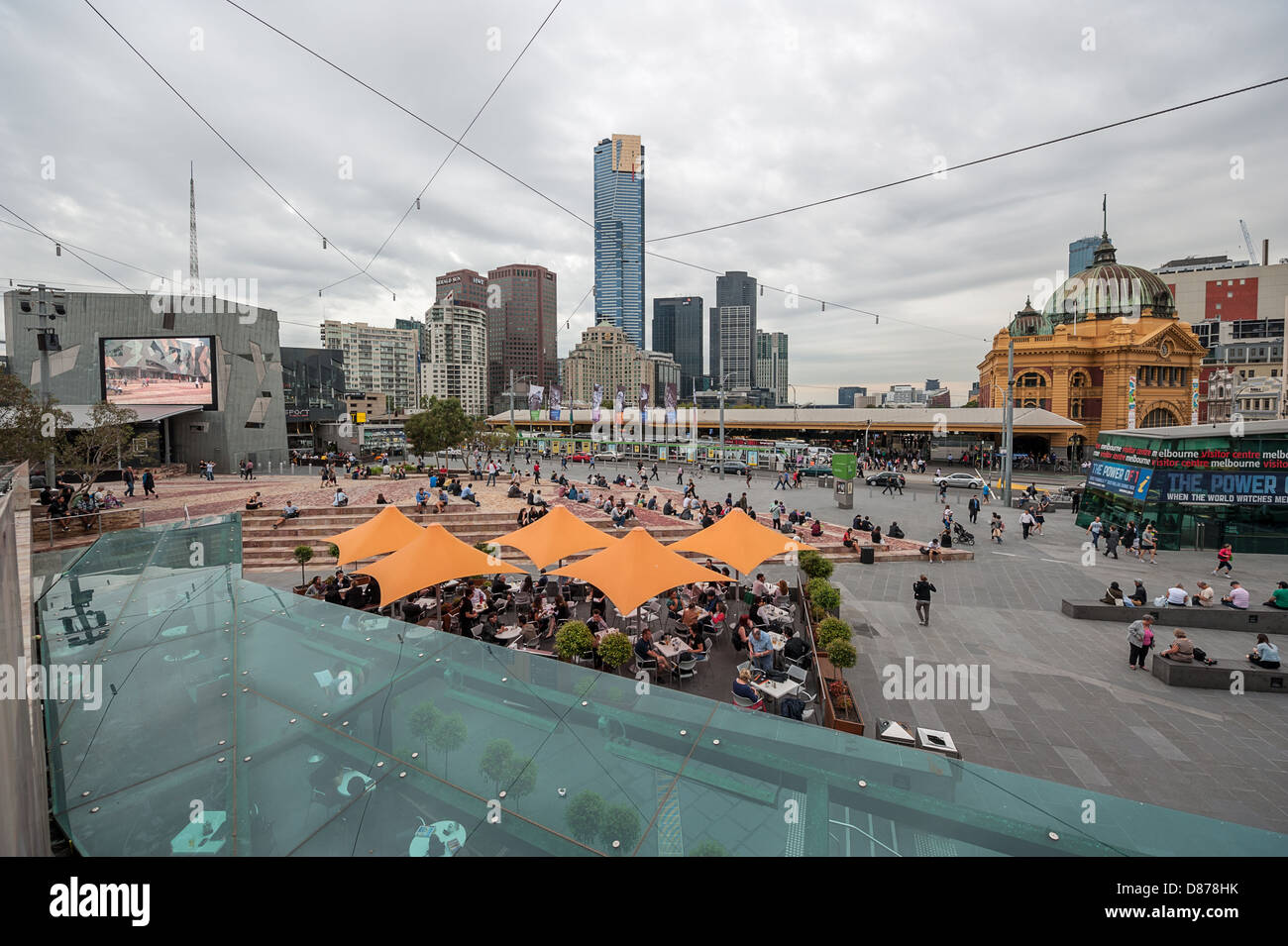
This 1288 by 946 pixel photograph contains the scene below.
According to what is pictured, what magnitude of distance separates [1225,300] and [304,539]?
130423 mm

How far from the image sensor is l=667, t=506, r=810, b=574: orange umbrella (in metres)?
12.2

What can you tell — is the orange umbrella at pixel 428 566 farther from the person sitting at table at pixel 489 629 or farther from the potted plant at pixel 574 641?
the potted plant at pixel 574 641

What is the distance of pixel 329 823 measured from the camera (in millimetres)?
4461

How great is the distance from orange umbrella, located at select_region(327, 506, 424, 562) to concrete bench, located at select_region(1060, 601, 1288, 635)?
1546cm

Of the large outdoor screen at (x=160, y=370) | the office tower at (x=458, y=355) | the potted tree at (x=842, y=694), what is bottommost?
the potted tree at (x=842, y=694)

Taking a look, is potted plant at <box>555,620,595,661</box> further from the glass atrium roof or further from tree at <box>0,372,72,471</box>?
tree at <box>0,372,72,471</box>

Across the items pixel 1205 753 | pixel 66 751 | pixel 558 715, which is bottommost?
pixel 1205 753

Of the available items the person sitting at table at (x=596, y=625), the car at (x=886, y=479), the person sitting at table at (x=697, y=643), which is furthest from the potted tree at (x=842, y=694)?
the car at (x=886, y=479)

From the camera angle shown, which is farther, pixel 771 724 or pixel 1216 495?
pixel 1216 495

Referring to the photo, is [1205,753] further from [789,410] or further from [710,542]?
[789,410]

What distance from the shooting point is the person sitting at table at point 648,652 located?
9195mm

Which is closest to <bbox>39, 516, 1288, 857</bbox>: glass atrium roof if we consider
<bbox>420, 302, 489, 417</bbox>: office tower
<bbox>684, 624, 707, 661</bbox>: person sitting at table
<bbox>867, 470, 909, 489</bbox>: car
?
<bbox>684, 624, 707, 661</bbox>: person sitting at table
